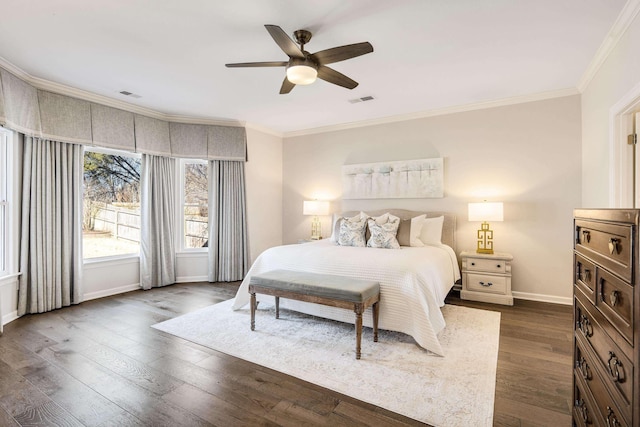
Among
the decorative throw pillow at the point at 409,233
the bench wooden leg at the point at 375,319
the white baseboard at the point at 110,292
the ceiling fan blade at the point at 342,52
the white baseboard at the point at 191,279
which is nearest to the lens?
the ceiling fan blade at the point at 342,52

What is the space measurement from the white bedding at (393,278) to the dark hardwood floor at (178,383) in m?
0.61

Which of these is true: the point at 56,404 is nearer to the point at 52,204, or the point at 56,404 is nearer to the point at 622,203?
the point at 52,204

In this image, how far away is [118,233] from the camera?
4.65 metres

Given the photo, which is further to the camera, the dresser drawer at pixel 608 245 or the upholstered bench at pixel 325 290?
the upholstered bench at pixel 325 290

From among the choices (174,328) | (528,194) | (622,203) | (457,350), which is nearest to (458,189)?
(528,194)

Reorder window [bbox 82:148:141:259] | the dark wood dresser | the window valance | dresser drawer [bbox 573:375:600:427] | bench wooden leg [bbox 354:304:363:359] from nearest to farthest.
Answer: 1. the dark wood dresser
2. dresser drawer [bbox 573:375:600:427]
3. bench wooden leg [bbox 354:304:363:359]
4. the window valance
5. window [bbox 82:148:141:259]

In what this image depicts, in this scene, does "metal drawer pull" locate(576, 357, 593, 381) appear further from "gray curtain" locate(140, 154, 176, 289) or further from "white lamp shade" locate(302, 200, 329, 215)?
"gray curtain" locate(140, 154, 176, 289)

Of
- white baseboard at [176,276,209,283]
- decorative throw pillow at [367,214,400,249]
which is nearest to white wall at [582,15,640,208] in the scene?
decorative throw pillow at [367,214,400,249]

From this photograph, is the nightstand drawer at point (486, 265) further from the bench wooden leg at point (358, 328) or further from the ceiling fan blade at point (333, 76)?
the ceiling fan blade at point (333, 76)

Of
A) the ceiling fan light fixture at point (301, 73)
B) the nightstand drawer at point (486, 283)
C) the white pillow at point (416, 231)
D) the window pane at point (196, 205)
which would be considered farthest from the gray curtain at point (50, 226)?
the nightstand drawer at point (486, 283)

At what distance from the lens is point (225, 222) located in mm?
5199

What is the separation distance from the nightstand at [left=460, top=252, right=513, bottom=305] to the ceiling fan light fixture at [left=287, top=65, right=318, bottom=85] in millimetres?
2938

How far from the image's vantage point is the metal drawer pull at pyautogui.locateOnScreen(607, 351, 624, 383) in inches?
35.9

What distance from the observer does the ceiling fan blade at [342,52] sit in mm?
2230
